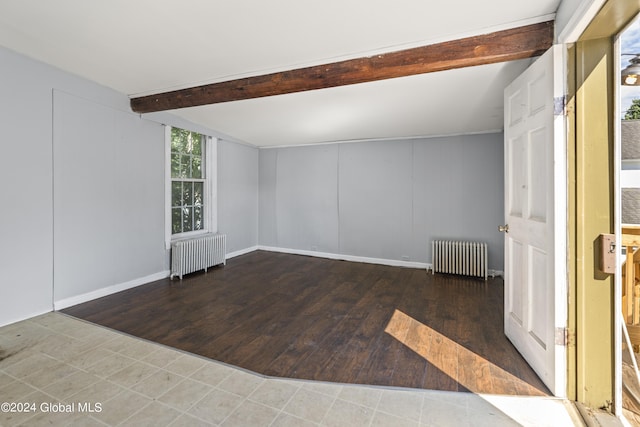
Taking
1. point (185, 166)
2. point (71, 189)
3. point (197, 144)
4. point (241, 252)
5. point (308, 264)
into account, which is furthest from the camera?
point (241, 252)

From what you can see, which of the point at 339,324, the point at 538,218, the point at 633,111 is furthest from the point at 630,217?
the point at 339,324

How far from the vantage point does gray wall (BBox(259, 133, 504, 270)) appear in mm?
4906

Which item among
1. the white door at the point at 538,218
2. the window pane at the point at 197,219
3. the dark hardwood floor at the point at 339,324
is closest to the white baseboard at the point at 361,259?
the dark hardwood floor at the point at 339,324

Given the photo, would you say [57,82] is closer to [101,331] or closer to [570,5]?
[101,331]

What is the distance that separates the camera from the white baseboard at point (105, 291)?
3336mm

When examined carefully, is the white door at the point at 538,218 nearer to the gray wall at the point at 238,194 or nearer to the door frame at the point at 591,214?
the door frame at the point at 591,214

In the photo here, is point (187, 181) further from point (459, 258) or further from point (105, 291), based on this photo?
point (459, 258)

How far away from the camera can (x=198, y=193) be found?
17.5 ft

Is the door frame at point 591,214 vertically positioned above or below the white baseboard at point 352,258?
above

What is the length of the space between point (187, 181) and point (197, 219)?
71 centimetres

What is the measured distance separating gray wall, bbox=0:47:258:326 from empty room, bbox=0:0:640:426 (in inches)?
0.8

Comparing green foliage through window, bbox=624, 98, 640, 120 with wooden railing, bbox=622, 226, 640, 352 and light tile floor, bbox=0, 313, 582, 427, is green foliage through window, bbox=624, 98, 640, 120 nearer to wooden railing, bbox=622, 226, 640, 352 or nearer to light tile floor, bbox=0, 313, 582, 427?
wooden railing, bbox=622, 226, 640, 352

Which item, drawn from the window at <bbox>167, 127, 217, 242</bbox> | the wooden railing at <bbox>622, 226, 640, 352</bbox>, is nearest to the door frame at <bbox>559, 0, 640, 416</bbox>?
the wooden railing at <bbox>622, 226, 640, 352</bbox>

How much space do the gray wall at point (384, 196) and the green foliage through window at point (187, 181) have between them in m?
1.65
